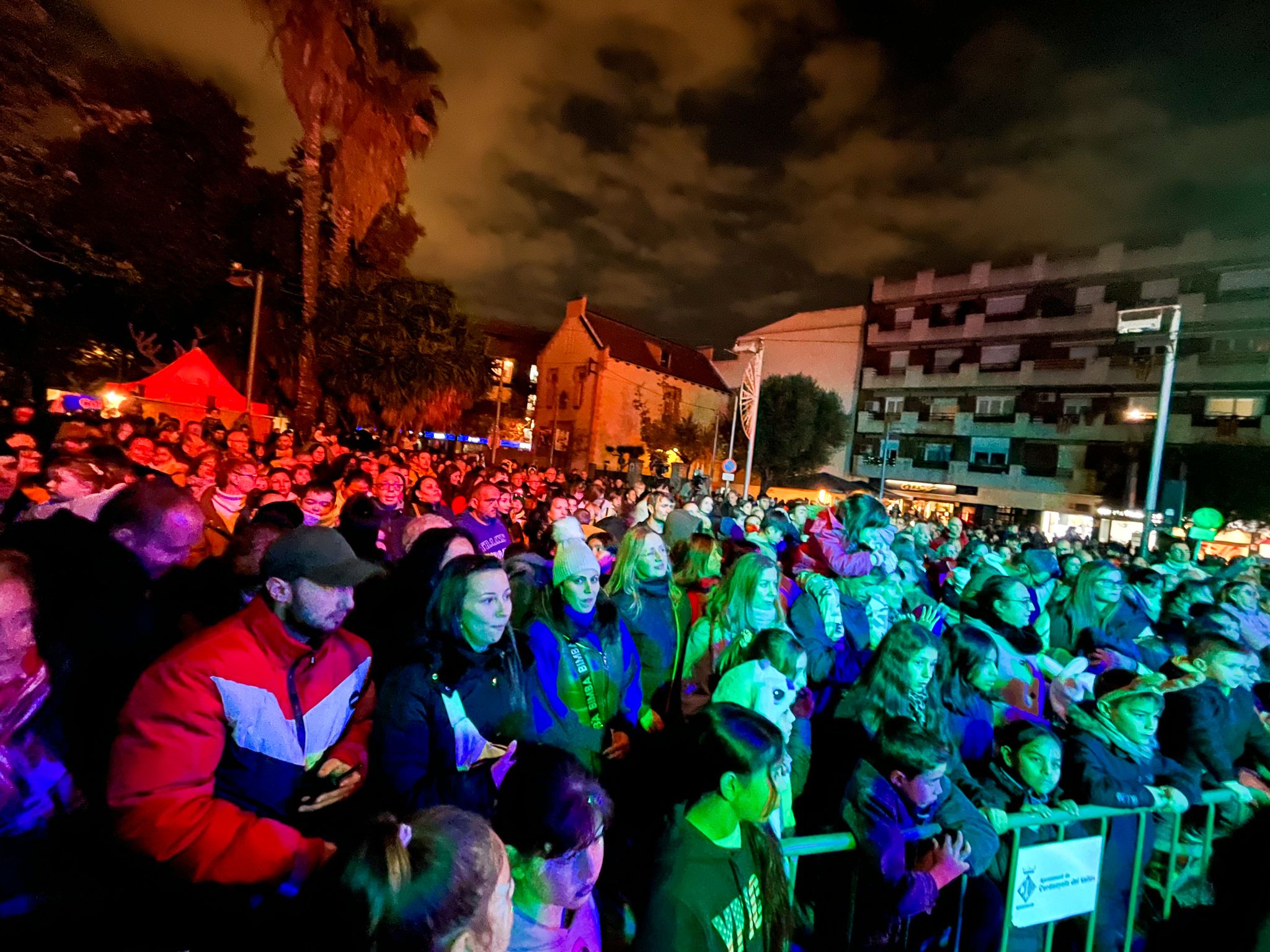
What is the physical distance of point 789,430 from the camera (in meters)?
38.7

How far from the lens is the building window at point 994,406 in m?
34.8

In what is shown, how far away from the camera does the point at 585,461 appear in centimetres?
3912

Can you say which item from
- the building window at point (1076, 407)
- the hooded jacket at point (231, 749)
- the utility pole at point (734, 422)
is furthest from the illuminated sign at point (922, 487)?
the hooded jacket at point (231, 749)

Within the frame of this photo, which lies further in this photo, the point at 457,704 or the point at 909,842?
the point at 909,842

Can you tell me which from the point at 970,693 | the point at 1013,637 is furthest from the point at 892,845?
the point at 1013,637

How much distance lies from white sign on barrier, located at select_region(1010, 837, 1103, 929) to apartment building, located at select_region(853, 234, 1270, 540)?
25.2 meters

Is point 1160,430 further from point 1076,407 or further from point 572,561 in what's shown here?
point 572,561

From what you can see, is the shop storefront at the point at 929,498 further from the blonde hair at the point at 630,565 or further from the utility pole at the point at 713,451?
the blonde hair at the point at 630,565

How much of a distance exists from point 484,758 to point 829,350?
43850 mm

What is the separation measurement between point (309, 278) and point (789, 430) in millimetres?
29374

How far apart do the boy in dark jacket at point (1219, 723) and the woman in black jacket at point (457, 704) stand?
4.06 m

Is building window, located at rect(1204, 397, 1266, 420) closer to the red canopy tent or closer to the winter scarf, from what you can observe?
the winter scarf

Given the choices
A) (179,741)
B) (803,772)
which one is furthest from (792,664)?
(179,741)

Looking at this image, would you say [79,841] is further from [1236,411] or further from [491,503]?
[1236,411]
